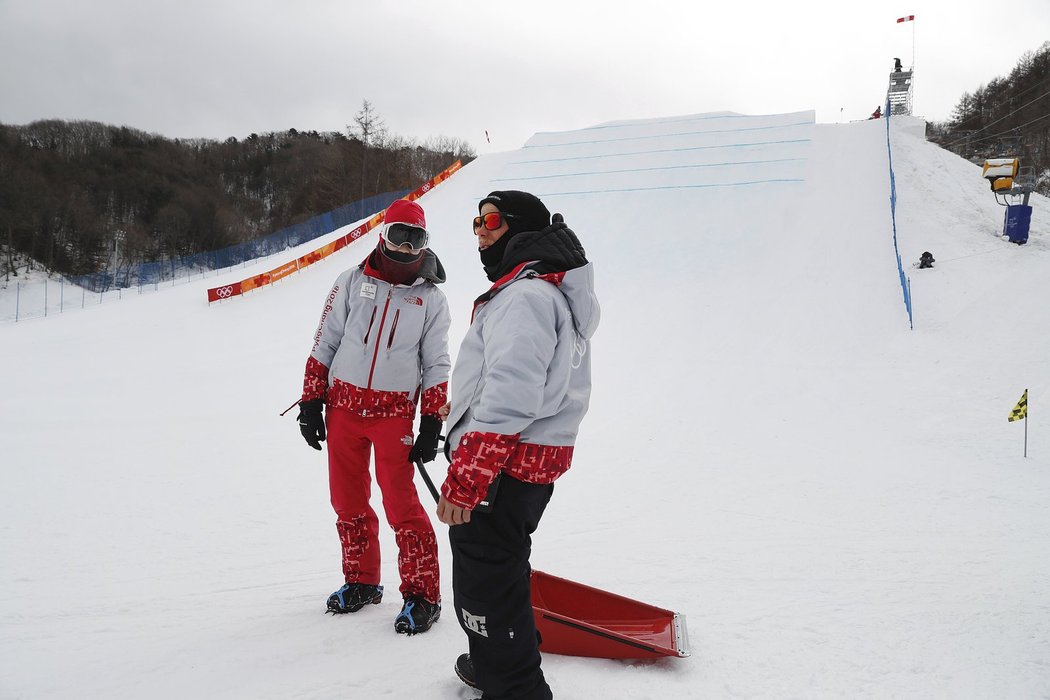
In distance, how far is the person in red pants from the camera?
8.68 ft

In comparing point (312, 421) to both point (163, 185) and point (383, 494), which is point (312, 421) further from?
point (163, 185)

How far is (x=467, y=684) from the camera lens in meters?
2.14

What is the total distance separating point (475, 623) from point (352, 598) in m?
1.10

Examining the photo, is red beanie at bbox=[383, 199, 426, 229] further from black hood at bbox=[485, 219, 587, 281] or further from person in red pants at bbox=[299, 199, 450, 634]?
black hood at bbox=[485, 219, 587, 281]

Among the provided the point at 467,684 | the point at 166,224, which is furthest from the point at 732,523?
the point at 166,224

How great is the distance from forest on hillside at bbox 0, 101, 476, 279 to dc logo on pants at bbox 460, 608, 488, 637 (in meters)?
36.7

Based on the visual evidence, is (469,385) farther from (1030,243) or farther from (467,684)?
(1030,243)

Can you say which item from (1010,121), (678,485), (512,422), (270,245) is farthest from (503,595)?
(1010,121)

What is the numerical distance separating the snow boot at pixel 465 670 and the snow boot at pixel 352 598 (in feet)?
2.62

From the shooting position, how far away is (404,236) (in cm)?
265

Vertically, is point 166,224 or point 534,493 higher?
point 166,224

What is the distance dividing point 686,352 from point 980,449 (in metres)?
4.08

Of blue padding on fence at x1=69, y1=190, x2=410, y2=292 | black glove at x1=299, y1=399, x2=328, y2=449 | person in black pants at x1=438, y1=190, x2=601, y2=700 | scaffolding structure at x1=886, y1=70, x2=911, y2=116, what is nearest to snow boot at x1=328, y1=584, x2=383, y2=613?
black glove at x1=299, y1=399, x2=328, y2=449

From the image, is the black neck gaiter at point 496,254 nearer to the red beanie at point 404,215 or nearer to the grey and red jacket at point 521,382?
the grey and red jacket at point 521,382
